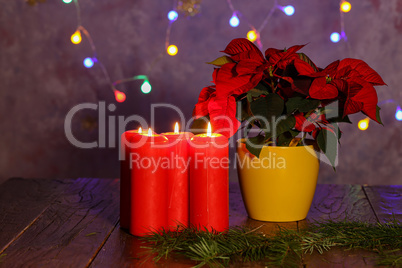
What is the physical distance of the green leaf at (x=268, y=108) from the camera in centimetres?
76

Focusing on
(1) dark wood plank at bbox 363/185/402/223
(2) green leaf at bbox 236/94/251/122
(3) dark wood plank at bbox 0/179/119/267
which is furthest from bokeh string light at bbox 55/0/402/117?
(2) green leaf at bbox 236/94/251/122

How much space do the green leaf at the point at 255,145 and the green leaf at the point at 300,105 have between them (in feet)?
0.26

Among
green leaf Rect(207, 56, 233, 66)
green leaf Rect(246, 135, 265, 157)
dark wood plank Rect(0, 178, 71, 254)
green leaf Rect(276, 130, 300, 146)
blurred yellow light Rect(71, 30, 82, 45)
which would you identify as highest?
blurred yellow light Rect(71, 30, 82, 45)

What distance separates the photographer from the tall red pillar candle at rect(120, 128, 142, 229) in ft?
2.48

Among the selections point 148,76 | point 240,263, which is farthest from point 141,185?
point 148,76

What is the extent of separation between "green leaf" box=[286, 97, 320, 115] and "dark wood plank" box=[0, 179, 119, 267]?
0.35 meters

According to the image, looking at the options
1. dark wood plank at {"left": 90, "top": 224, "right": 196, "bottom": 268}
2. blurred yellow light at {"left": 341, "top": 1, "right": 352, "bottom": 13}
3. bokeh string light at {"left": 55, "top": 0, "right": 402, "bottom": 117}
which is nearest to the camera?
dark wood plank at {"left": 90, "top": 224, "right": 196, "bottom": 268}

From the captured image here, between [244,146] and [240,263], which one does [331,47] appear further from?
[240,263]

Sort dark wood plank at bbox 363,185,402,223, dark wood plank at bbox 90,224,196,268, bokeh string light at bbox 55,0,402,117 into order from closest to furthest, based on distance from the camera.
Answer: dark wood plank at bbox 90,224,196,268
dark wood plank at bbox 363,185,402,223
bokeh string light at bbox 55,0,402,117

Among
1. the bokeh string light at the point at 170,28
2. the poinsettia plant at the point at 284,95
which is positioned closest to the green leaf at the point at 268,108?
the poinsettia plant at the point at 284,95

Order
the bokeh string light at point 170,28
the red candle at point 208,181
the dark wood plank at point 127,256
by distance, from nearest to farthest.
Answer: the dark wood plank at point 127,256, the red candle at point 208,181, the bokeh string light at point 170,28

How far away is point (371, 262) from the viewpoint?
63 centimetres

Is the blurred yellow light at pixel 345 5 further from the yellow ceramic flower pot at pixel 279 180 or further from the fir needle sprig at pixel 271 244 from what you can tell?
the fir needle sprig at pixel 271 244

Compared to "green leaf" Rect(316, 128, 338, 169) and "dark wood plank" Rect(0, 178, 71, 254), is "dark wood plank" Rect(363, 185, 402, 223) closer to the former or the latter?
"green leaf" Rect(316, 128, 338, 169)
